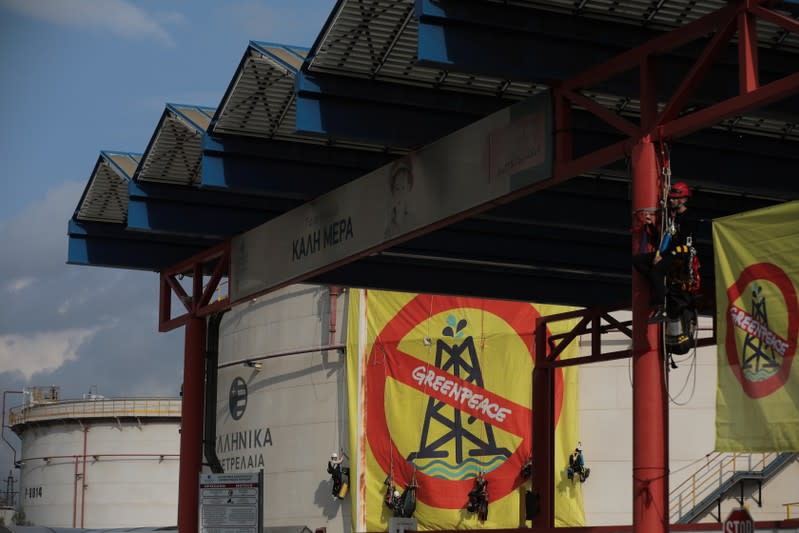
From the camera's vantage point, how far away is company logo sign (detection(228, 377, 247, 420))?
46688 mm

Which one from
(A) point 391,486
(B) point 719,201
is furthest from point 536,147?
(A) point 391,486

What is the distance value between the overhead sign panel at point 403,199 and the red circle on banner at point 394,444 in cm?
1572

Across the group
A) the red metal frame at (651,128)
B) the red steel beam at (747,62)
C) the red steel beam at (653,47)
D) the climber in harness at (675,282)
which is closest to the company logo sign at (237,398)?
the red metal frame at (651,128)

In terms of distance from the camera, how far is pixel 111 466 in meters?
70.4

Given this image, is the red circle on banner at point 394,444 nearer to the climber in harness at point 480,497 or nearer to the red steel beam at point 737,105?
the climber in harness at point 480,497

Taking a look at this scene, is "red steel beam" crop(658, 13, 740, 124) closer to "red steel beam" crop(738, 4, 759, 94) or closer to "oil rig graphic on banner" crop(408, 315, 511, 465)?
"red steel beam" crop(738, 4, 759, 94)

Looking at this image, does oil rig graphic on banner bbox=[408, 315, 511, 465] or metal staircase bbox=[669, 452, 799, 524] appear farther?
oil rig graphic on banner bbox=[408, 315, 511, 465]

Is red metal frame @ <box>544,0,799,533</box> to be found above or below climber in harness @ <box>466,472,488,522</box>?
above

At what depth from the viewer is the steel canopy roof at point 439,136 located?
58.1ft

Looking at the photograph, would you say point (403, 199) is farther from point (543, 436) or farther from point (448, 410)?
point (448, 410)

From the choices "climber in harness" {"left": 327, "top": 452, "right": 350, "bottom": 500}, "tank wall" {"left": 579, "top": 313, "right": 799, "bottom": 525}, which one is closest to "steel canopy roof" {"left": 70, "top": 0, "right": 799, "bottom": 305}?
"tank wall" {"left": 579, "top": 313, "right": 799, "bottom": 525}

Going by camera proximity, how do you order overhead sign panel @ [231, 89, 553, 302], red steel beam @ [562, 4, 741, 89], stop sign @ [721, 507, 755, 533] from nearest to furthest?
stop sign @ [721, 507, 755, 533], red steel beam @ [562, 4, 741, 89], overhead sign panel @ [231, 89, 553, 302]

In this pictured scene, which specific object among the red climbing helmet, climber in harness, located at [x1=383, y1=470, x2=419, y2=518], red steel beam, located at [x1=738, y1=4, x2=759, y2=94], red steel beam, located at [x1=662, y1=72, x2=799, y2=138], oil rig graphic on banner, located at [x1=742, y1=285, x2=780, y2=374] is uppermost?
red steel beam, located at [x1=738, y1=4, x2=759, y2=94]

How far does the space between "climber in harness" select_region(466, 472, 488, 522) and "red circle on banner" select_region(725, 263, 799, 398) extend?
2638cm
